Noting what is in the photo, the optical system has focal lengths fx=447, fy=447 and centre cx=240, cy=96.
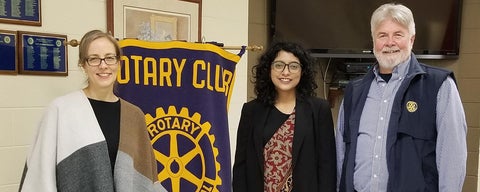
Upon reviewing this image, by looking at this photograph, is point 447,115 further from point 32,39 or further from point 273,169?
point 32,39

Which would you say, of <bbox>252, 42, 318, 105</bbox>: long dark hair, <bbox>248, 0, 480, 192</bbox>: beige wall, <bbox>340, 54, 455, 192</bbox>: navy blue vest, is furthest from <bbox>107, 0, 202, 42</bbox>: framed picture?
<bbox>340, 54, 455, 192</bbox>: navy blue vest

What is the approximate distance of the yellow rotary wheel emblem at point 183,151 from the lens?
211 cm

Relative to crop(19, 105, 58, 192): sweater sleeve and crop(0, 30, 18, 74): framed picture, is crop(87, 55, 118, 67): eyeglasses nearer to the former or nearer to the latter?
crop(19, 105, 58, 192): sweater sleeve

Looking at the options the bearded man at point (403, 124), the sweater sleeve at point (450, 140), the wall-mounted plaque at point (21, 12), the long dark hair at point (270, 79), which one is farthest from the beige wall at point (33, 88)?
the sweater sleeve at point (450, 140)

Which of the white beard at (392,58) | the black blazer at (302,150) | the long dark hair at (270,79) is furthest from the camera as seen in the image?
Answer: the long dark hair at (270,79)

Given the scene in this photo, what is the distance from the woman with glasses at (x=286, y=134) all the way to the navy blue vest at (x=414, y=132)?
29cm

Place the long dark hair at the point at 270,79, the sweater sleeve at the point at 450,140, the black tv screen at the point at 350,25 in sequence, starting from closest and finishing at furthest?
the sweater sleeve at the point at 450,140 < the long dark hair at the point at 270,79 < the black tv screen at the point at 350,25

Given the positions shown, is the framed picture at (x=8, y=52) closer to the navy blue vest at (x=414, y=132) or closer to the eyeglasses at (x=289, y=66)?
the eyeglasses at (x=289, y=66)

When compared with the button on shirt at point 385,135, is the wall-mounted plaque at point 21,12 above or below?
above

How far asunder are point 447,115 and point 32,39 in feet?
5.58

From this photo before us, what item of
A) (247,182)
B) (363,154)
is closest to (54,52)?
(247,182)

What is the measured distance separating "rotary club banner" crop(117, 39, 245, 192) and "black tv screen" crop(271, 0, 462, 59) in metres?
1.30

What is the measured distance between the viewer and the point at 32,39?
197 centimetres

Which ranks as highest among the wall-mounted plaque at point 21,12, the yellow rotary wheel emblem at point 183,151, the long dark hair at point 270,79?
the wall-mounted plaque at point 21,12
